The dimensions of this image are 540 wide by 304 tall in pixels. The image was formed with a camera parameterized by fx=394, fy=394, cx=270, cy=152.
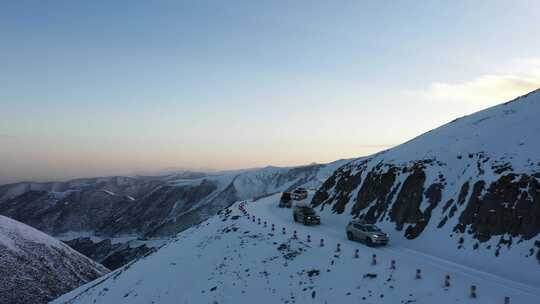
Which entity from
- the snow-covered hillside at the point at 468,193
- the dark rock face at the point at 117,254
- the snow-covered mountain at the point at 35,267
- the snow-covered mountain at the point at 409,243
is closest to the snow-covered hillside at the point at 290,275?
the snow-covered mountain at the point at 409,243

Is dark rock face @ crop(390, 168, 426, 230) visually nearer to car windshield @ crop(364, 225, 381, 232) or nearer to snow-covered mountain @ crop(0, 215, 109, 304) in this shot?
car windshield @ crop(364, 225, 381, 232)

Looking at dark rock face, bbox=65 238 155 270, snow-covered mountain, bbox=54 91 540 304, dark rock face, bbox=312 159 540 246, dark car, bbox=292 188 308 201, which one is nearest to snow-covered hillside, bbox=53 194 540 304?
snow-covered mountain, bbox=54 91 540 304

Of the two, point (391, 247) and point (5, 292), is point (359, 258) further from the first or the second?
point (5, 292)

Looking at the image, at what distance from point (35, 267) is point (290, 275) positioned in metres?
72.4

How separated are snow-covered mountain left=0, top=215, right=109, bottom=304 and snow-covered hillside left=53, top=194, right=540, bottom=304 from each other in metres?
34.2

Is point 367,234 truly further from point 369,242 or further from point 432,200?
point 432,200

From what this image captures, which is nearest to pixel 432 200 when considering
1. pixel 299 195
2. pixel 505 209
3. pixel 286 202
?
pixel 505 209

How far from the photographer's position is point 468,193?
29.9 meters

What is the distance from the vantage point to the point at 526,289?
19.9 meters

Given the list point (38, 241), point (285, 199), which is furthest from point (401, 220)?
point (38, 241)

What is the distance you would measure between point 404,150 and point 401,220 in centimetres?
1329

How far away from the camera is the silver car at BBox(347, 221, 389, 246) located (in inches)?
1148

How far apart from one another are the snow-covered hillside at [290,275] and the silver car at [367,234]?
0.70 meters

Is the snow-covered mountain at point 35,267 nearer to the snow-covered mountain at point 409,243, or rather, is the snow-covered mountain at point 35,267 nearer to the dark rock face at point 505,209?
the snow-covered mountain at point 409,243
